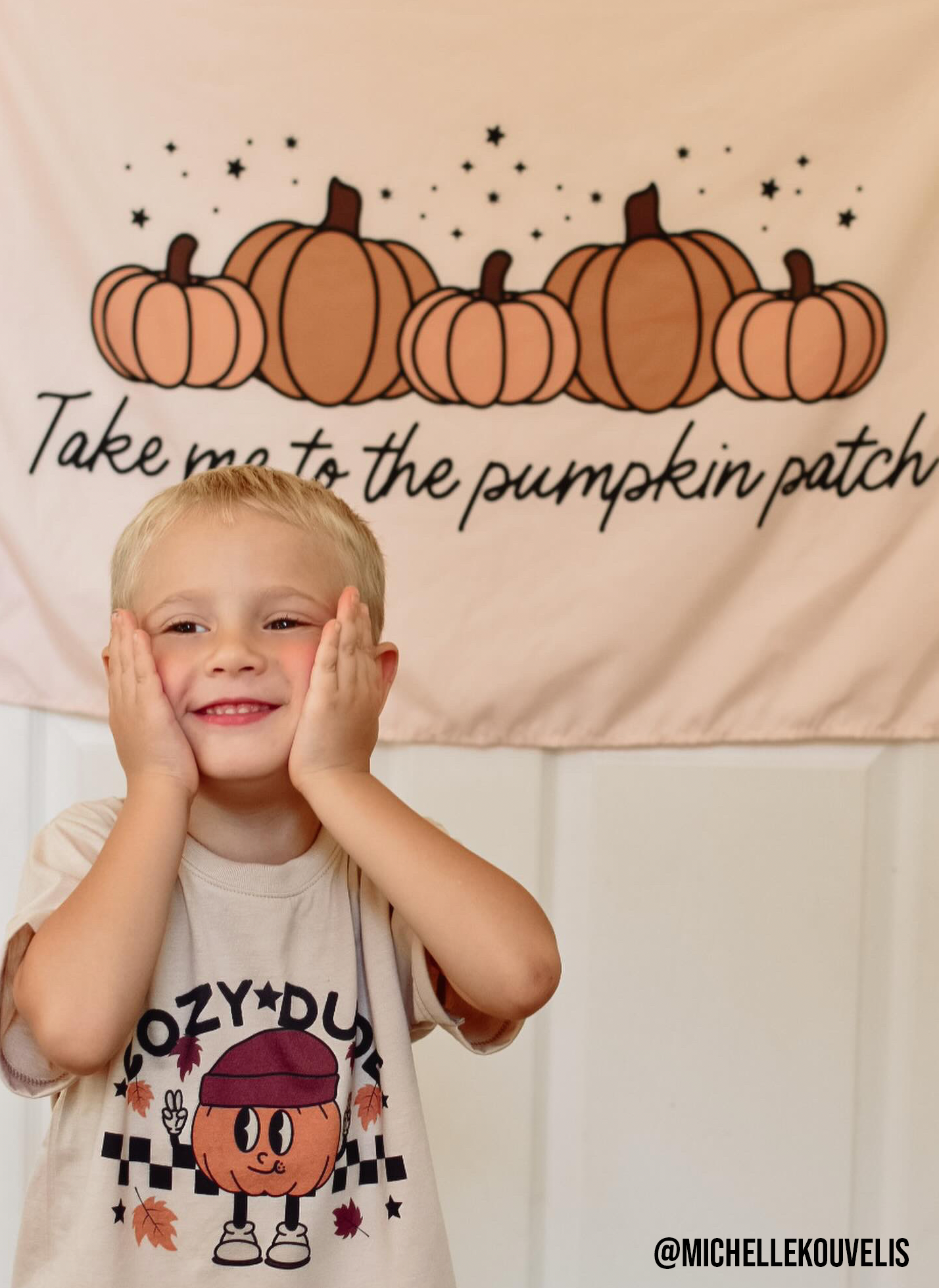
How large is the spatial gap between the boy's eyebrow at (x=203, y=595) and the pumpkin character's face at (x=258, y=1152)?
1.07 ft

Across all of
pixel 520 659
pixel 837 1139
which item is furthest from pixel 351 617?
pixel 837 1139

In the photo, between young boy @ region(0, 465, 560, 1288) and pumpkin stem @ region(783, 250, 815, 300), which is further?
pumpkin stem @ region(783, 250, 815, 300)

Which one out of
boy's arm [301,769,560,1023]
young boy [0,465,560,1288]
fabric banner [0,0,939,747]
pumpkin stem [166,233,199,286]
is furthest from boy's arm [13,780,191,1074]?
pumpkin stem [166,233,199,286]

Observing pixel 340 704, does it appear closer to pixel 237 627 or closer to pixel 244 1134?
pixel 237 627

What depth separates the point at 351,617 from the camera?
857mm

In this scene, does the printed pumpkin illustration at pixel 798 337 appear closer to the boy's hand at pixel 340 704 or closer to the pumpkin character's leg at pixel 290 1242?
the boy's hand at pixel 340 704

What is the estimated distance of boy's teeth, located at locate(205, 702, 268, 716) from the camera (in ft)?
2.75

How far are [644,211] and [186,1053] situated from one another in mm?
986

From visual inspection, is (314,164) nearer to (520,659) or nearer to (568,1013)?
(520,659)

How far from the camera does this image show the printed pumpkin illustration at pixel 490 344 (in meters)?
1.37

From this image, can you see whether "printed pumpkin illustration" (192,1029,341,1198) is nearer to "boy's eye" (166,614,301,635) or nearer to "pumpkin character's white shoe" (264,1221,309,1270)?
"pumpkin character's white shoe" (264,1221,309,1270)

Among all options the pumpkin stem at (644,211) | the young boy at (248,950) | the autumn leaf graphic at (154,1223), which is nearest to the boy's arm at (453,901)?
the young boy at (248,950)

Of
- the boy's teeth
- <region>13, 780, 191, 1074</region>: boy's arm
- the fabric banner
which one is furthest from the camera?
the fabric banner

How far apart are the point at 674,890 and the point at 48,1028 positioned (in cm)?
89
